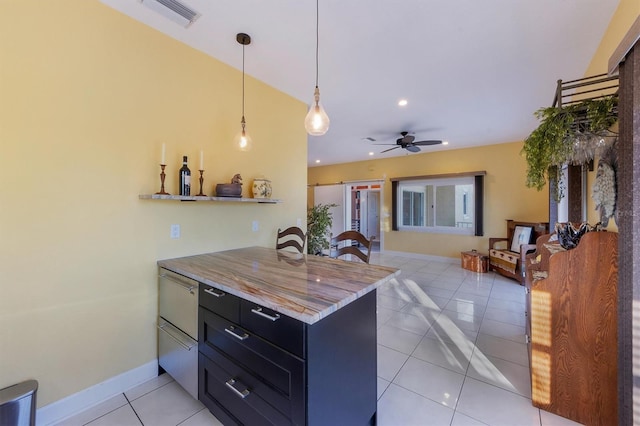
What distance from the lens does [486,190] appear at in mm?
5523

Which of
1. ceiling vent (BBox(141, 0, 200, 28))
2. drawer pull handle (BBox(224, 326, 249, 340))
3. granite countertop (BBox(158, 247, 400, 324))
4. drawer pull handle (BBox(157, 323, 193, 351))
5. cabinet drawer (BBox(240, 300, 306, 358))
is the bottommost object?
drawer pull handle (BBox(157, 323, 193, 351))

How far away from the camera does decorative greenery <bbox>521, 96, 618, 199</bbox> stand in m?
1.50

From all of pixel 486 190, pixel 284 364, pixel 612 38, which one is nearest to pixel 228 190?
pixel 284 364

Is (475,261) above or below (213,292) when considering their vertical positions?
below

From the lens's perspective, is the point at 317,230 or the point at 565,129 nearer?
the point at 565,129

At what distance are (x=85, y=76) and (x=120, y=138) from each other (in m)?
0.41

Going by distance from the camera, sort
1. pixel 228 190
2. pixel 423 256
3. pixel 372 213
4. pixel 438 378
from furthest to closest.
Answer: pixel 372 213, pixel 423 256, pixel 228 190, pixel 438 378

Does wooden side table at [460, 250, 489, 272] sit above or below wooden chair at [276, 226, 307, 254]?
below

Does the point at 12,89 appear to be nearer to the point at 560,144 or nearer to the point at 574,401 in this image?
the point at 560,144

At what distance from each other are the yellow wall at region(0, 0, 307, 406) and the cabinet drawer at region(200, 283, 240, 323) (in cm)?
74

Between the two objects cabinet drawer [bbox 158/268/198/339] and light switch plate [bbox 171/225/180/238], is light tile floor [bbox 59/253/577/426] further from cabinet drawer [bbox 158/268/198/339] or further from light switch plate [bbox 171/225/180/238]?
light switch plate [bbox 171/225/180/238]

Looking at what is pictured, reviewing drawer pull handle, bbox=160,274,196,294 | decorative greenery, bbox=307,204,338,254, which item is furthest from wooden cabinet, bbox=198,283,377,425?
decorative greenery, bbox=307,204,338,254

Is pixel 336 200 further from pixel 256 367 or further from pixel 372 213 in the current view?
pixel 256 367

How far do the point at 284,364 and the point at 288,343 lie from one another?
10 centimetres
